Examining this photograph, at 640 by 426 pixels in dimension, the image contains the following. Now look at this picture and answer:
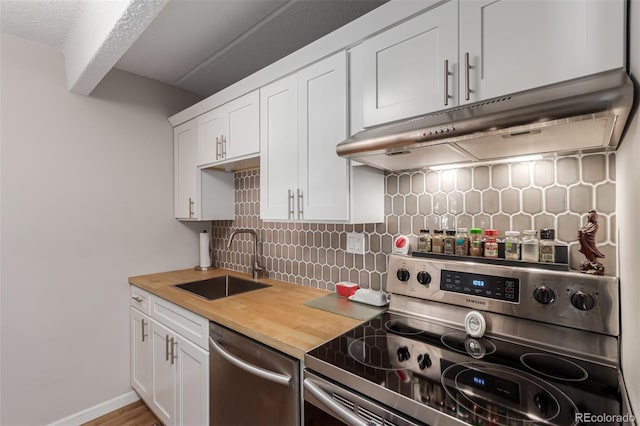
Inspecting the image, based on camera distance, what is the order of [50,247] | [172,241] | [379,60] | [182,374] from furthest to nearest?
1. [172,241]
2. [50,247]
3. [182,374]
4. [379,60]

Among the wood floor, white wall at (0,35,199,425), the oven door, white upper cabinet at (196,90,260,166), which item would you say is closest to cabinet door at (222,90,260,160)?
white upper cabinet at (196,90,260,166)

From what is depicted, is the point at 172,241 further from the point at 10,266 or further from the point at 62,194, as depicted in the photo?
the point at 10,266

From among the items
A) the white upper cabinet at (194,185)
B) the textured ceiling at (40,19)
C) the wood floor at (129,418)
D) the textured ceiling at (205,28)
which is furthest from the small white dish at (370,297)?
the textured ceiling at (40,19)

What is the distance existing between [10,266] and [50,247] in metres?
0.21

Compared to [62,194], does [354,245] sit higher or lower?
lower

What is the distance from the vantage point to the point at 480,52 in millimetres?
1022

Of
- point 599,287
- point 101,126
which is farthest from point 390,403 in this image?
point 101,126

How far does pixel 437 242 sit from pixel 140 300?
2048 mm

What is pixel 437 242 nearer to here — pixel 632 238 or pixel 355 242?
pixel 355 242

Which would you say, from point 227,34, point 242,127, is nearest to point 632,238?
point 242,127

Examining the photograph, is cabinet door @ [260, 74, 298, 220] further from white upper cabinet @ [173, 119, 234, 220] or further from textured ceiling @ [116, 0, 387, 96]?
white upper cabinet @ [173, 119, 234, 220]

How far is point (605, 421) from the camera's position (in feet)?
2.32

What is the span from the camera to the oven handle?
905 mm

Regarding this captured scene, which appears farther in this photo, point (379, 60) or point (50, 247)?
point (50, 247)
